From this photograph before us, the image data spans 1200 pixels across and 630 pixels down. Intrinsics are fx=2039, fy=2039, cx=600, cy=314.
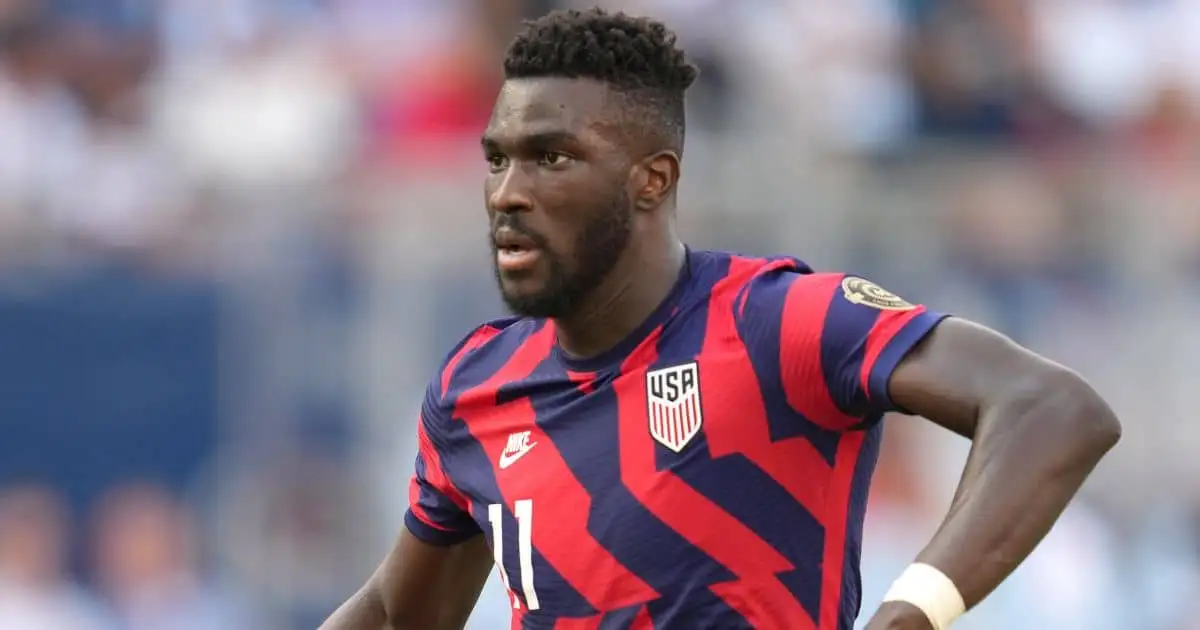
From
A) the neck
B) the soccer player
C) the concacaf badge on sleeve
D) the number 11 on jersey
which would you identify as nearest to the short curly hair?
the soccer player

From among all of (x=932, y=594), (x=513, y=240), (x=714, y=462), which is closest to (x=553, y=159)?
(x=513, y=240)

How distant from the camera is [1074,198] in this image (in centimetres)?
1023

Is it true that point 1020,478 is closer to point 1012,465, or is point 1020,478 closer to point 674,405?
point 1012,465

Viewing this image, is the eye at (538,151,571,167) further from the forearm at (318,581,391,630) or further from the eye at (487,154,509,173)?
the forearm at (318,581,391,630)

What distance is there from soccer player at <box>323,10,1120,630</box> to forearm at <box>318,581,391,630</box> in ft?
1.57

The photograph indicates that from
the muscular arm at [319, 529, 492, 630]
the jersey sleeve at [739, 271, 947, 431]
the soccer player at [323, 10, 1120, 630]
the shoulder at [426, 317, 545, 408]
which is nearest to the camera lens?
the soccer player at [323, 10, 1120, 630]

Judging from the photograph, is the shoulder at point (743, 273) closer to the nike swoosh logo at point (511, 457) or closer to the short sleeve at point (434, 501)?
the nike swoosh logo at point (511, 457)

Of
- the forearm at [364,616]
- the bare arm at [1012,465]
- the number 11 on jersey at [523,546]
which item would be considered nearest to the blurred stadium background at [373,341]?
the forearm at [364,616]

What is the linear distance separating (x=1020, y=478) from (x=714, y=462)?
744mm

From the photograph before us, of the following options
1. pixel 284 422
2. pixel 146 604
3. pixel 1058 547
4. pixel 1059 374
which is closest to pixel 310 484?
pixel 284 422

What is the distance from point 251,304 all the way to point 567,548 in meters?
5.55

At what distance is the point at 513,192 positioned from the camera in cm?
456

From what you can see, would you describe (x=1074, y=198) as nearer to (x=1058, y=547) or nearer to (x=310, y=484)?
(x=1058, y=547)

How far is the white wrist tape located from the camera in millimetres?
3754
